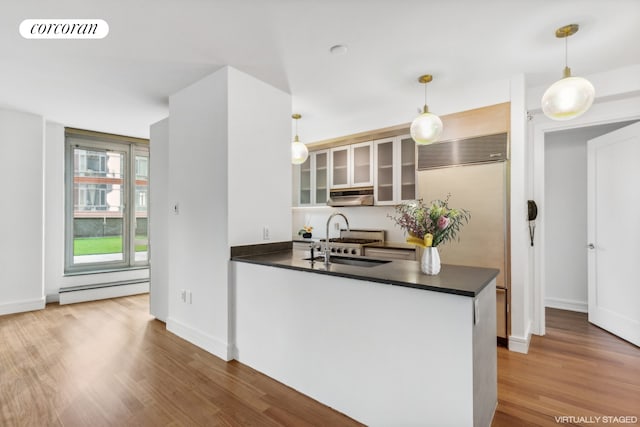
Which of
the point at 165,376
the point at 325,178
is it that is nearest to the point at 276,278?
the point at 165,376

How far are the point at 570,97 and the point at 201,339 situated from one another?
3.67 meters

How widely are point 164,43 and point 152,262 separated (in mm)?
2656

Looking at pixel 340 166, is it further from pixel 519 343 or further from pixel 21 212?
pixel 21 212

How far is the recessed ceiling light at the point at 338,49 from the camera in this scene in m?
2.43

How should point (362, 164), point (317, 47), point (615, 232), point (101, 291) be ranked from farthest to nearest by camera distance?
point (101, 291), point (362, 164), point (615, 232), point (317, 47)

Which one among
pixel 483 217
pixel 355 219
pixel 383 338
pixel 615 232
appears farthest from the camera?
pixel 355 219

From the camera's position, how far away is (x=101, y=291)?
481 cm

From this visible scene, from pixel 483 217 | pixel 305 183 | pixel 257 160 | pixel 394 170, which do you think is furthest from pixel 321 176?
pixel 483 217

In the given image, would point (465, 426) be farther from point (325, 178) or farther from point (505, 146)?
point (325, 178)

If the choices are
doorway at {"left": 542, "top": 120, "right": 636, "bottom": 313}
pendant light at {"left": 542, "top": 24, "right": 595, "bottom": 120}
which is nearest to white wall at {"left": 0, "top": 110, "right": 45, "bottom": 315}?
pendant light at {"left": 542, "top": 24, "right": 595, "bottom": 120}

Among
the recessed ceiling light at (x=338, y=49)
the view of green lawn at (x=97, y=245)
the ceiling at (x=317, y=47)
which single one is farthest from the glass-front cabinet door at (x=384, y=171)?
the view of green lawn at (x=97, y=245)

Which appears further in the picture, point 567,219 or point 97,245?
point 97,245

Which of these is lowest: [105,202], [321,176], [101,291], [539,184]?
[101,291]

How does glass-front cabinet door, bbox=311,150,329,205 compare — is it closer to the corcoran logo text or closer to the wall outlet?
the wall outlet
